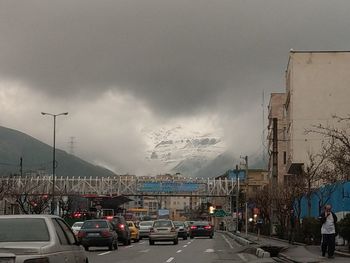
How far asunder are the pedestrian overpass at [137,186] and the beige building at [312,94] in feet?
144

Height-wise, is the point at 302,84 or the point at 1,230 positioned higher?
the point at 302,84

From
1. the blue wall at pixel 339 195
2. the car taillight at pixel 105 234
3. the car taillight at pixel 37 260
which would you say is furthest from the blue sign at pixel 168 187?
the car taillight at pixel 37 260

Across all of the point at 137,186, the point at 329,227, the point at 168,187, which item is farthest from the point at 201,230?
the point at 137,186

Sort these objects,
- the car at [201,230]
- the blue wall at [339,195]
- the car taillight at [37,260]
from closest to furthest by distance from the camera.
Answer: the car taillight at [37,260]
the blue wall at [339,195]
the car at [201,230]

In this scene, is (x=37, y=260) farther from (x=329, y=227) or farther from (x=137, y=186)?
(x=137, y=186)

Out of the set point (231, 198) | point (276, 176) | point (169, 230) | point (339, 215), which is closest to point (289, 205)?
point (169, 230)

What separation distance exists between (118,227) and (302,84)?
117 ft

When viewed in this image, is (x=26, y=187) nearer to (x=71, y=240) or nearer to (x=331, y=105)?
(x=331, y=105)

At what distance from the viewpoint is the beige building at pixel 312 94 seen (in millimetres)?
69625

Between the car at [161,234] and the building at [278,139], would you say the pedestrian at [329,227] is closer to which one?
the car at [161,234]

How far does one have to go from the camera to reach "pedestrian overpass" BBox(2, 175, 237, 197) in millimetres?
111250

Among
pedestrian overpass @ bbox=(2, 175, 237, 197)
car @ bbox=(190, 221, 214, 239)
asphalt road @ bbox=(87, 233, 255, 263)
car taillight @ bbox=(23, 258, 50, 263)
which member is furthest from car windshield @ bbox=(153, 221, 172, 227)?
pedestrian overpass @ bbox=(2, 175, 237, 197)

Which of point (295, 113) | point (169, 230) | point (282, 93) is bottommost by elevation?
point (169, 230)

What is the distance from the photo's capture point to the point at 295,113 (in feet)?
230
